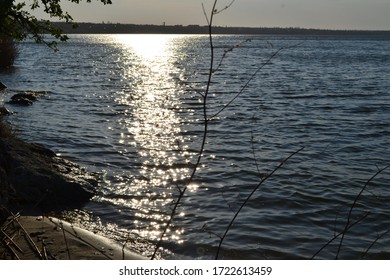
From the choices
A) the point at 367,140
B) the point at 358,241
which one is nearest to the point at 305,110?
the point at 367,140

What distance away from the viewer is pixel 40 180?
10.5m

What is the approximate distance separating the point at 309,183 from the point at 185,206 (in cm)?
365

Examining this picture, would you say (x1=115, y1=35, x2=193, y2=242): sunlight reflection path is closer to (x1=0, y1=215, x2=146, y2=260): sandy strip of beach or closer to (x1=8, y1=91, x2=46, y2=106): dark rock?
(x1=0, y1=215, x2=146, y2=260): sandy strip of beach

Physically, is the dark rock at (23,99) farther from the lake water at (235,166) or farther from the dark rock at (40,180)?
the dark rock at (40,180)

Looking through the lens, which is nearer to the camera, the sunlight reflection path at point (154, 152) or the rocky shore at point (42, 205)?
the rocky shore at point (42, 205)

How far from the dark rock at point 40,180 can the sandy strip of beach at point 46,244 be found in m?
1.75

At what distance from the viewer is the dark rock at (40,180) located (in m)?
10.1

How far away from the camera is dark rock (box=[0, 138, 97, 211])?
1011 centimetres

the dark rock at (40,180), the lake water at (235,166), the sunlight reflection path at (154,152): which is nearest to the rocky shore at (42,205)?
the dark rock at (40,180)

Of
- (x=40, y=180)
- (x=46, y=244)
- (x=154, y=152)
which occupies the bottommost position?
(x=154, y=152)

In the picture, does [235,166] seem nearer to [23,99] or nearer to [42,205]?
[42,205]

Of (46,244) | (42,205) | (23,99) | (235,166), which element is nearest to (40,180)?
A: (42,205)

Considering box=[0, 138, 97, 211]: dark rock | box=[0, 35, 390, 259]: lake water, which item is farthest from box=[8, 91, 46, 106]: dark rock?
box=[0, 138, 97, 211]: dark rock

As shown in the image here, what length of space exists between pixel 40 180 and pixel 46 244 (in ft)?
12.0
